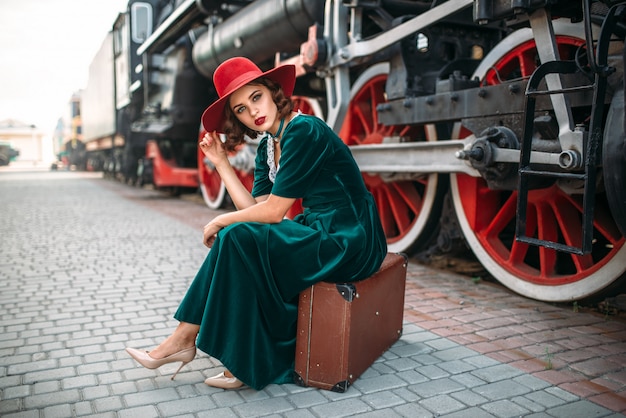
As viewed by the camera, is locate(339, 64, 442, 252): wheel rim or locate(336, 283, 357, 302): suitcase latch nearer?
locate(336, 283, 357, 302): suitcase latch

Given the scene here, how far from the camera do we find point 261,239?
87.7 inches

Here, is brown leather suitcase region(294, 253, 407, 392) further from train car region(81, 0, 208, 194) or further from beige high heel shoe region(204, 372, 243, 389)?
train car region(81, 0, 208, 194)

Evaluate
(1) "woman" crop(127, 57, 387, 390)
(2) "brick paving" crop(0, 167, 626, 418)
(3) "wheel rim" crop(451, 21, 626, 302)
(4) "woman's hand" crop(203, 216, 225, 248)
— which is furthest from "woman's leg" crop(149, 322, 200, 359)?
(3) "wheel rim" crop(451, 21, 626, 302)

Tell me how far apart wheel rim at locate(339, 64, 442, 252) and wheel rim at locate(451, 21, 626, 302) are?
0.40m

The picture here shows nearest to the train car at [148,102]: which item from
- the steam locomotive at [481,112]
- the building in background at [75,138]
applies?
the steam locomotive at [481,112]

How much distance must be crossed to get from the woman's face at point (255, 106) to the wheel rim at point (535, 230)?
182 centimetres

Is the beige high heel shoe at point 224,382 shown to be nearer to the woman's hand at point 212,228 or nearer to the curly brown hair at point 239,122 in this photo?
the woman's hand at point 212,228

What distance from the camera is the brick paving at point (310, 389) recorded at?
2.16m

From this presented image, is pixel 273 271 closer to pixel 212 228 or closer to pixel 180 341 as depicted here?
pixel 212 228

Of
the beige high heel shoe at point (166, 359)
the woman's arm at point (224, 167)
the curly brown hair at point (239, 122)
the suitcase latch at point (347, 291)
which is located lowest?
the beige high heel shoe at point (166, 359)

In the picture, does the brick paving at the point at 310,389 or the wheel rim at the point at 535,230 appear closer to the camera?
the brick paving at the point at 310,389

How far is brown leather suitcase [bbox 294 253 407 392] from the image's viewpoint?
2.26m

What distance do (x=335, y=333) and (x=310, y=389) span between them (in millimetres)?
256

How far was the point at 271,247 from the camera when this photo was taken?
2244 mm
